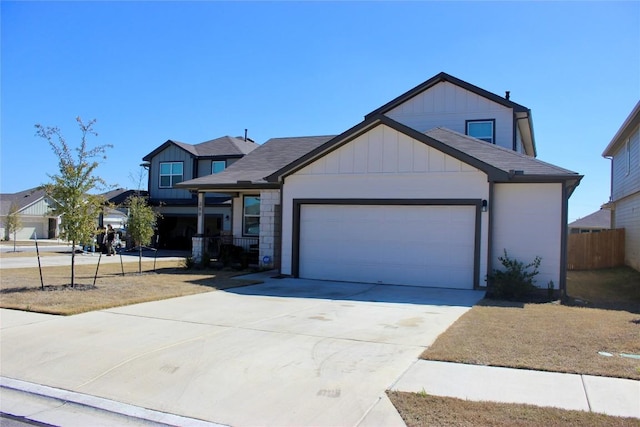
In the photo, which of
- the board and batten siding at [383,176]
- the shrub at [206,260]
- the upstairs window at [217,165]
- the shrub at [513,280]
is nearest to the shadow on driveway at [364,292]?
the shrub at [513,280]

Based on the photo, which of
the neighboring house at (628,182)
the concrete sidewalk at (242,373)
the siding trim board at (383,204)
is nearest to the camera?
the concrete sidewalk at (242,373)

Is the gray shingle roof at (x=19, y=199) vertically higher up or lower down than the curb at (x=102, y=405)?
higher up

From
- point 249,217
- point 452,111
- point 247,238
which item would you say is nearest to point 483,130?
point 452,111

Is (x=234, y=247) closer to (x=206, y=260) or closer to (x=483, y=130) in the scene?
(x=206, y=260)

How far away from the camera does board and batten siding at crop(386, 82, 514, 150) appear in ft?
65.0

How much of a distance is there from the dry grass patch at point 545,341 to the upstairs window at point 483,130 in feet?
36.7

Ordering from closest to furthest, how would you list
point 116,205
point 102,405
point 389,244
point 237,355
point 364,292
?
point 102,405
point 237,355
point 364,292
point 389,244
point 116,205

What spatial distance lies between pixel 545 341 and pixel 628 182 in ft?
59.1

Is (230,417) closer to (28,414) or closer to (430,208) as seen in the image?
(28,414)

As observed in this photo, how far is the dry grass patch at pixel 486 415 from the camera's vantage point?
444 centimetres

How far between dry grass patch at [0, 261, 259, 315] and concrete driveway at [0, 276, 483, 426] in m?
0.78

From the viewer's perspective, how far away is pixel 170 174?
31.1 metres

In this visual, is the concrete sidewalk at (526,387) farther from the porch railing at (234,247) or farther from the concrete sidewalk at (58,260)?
the concrete sidewalk at (58,260)

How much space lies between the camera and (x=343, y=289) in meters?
13.3
